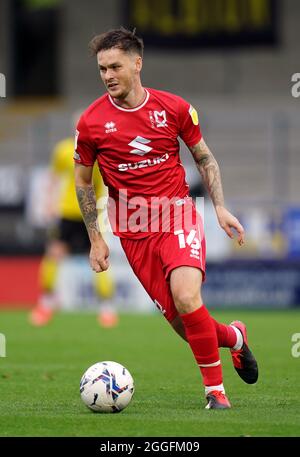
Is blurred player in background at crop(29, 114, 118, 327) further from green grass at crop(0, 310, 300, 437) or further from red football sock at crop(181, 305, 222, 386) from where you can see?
red football sock at crop(181, 305, 222, 386)

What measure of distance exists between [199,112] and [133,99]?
41.8 ft

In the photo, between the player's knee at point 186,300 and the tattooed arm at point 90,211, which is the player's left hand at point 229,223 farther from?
the tattooed arm at point 90,211

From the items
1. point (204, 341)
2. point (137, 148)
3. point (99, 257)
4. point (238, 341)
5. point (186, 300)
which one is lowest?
point (238, 341)

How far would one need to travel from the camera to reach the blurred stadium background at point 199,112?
1730 centimetres

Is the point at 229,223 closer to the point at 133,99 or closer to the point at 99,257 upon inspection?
the point at 99,257

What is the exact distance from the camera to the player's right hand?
23.8ft

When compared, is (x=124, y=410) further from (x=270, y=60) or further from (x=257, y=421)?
(x=270, y=60)

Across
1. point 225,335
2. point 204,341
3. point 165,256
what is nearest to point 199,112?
point 225,335

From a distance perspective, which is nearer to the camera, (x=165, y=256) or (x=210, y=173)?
(x=165, y=256)

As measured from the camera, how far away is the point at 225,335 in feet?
24.4

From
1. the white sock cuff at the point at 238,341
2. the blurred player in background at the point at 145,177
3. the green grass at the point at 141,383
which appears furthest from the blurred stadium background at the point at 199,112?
the blurred player in background at the point at 145,177

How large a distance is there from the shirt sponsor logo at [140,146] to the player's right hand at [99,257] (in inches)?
24.1

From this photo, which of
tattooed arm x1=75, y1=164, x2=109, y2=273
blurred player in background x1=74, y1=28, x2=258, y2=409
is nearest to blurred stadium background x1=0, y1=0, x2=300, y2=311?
tattooed arm x1=75, y1=164, x2=109, y2=273
